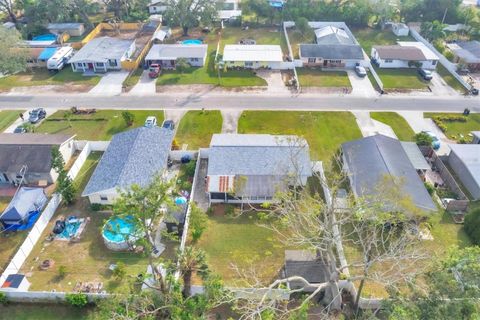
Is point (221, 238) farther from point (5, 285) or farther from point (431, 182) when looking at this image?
point (431, 182)

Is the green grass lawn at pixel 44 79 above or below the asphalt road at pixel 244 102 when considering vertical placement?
above

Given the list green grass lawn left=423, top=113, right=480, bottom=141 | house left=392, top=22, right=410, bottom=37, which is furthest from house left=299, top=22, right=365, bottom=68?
green grass lawn left=423, top=113, right=480, bottom=141

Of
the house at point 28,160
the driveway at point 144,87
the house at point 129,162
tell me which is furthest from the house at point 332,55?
the house at point 28,160

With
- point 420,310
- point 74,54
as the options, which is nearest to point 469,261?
point 420,310

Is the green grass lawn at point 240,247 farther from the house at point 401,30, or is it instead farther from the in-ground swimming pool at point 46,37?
the house at point 401,30

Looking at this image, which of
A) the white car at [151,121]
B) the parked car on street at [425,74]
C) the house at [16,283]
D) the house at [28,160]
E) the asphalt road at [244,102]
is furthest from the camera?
the parked car on street at [425,74]

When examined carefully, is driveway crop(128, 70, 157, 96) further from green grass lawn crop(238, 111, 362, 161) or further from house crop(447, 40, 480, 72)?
house crop(447, 40, 480, 72)

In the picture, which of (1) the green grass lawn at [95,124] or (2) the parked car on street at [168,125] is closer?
(2) the parked car on street at [168,125]
